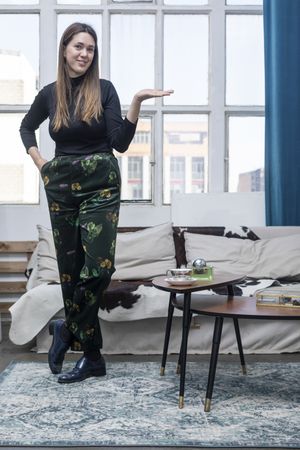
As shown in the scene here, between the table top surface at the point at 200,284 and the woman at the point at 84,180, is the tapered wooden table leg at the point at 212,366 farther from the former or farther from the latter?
the woman at the point at 84,180

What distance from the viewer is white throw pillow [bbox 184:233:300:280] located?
10.8 feet

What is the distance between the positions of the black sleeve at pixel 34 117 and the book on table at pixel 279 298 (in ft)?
3.92

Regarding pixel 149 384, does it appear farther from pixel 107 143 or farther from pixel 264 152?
pixel 264 152

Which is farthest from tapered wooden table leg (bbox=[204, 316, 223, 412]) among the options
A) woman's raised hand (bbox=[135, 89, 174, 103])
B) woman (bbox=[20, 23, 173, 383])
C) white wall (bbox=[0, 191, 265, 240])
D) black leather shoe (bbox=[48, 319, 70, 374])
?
white wall (bbox=[0, 191, 265, 240])

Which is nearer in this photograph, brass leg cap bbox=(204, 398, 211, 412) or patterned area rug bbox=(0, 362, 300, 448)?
patterned area rug bbox=(0, 362, 300, 448)

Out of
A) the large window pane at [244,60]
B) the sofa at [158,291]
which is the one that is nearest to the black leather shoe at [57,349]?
the sofa at [158,291]

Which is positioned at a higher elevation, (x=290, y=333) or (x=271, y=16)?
(x=271, y=16)

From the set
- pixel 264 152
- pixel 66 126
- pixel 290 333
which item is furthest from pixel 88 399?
pixel 264 152

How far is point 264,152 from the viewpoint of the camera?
3924 mm

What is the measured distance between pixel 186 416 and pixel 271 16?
2.86 metres

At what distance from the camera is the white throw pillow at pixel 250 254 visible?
129 inches

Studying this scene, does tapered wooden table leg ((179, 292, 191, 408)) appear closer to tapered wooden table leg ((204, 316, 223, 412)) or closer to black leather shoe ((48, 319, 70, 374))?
tapered wooden table leg ((204, 316, 223, 412))

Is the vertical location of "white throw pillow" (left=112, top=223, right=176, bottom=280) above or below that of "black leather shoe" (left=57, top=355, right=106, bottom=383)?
above

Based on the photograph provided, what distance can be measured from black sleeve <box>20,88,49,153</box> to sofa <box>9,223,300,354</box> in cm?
81
